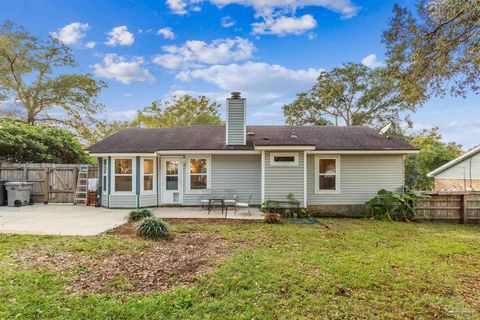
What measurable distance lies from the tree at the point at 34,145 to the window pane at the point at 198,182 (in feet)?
29.6

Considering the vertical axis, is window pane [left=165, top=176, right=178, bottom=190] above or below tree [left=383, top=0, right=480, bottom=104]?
below

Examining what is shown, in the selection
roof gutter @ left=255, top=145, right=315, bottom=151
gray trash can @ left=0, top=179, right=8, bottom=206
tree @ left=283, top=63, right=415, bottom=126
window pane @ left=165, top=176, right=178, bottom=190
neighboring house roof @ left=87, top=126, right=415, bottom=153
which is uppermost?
tree @ left=283, top=63, right=415, bottom=126

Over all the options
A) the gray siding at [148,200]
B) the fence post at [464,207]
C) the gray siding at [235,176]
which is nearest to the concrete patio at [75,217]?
the gray siding at [148,200]

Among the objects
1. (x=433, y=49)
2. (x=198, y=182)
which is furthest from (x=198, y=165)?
(x=433, y=49)

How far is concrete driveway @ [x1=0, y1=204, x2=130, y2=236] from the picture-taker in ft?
23.3

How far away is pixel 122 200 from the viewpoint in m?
10.9

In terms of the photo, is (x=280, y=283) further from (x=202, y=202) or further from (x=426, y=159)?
(x=426, y=159)

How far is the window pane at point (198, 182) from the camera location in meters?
11.4

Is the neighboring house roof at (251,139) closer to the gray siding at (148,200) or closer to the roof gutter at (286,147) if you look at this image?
the roof gutter at (286,147)

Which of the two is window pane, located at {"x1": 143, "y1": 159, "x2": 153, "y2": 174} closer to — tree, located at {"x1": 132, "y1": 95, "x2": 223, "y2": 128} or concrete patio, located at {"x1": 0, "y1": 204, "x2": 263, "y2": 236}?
concrete patio, located at {"x1": 0, "y1": 204, "x2": 263, "y2": 236}

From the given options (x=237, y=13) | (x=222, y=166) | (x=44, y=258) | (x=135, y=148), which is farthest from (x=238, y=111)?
(x=44, y=258)

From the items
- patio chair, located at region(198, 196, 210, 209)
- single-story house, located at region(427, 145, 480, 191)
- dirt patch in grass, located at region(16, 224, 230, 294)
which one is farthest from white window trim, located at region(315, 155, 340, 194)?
single-story house, located at region(427, 145, 480, 191)

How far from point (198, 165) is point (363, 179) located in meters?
7.05

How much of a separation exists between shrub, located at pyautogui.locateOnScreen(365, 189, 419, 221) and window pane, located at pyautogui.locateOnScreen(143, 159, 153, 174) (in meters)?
9.10
